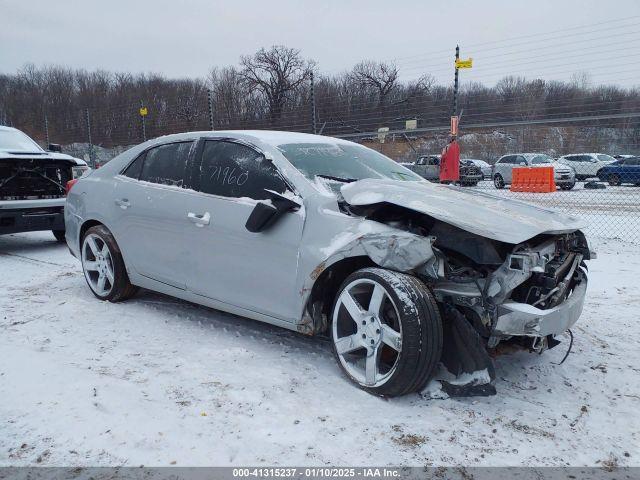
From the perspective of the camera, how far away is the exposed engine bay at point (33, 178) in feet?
21.2

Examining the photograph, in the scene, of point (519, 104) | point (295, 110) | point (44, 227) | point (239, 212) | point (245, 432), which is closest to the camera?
point (245, 432)

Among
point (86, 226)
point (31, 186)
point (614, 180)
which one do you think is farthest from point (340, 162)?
point (614, 180)

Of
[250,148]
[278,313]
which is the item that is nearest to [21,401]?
[278,313]

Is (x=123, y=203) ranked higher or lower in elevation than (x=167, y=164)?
lower

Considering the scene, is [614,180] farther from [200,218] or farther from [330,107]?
[200,218]

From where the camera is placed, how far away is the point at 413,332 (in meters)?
2.46

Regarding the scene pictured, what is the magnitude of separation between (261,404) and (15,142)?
6.77 metres

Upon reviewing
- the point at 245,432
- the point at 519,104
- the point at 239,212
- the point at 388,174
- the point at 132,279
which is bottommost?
the point at 245,432

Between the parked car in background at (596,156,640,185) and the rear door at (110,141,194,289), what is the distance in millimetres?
20850

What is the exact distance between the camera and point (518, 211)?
296 cm

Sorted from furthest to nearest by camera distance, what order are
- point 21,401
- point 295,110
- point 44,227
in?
point 295,110
point 44,227
point 21,401

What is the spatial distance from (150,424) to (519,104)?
33.2ft

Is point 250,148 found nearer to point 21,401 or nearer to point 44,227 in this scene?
point 21,401

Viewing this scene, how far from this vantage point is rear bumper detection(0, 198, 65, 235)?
20.8 feet
